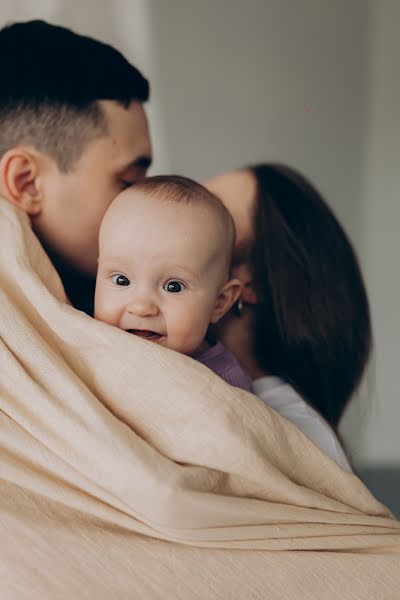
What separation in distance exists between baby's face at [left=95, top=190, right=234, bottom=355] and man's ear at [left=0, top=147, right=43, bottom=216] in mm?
222

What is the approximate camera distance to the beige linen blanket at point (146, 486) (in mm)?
791

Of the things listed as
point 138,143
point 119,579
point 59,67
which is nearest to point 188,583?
point 119,579

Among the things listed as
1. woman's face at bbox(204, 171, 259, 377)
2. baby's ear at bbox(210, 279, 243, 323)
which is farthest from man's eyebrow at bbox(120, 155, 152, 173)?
baby's ear at bbox(210, 279, 243, 323)

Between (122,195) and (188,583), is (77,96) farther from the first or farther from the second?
(188,583)

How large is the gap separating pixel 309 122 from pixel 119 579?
2122 millimetres

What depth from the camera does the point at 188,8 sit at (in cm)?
241

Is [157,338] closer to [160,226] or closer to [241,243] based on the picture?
[160,226]

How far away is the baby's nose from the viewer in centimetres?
100

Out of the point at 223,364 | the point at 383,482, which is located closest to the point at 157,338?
the point at 223,364

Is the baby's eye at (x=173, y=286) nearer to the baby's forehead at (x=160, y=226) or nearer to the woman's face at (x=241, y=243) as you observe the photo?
the baby's forehead at (x=160, y=226)

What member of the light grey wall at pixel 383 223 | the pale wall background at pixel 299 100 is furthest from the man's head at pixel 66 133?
the light grey wall at pixel 383 223

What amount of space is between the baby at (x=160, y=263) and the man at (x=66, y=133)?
186mm

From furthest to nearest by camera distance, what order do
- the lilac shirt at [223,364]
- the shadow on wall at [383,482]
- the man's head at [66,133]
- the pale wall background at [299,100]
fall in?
the shadow on wall at [383,482], the pale wall background at [299,100], the man's head at [66,133], the lilac shirt at [223,364]

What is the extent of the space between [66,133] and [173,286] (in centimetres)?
40
